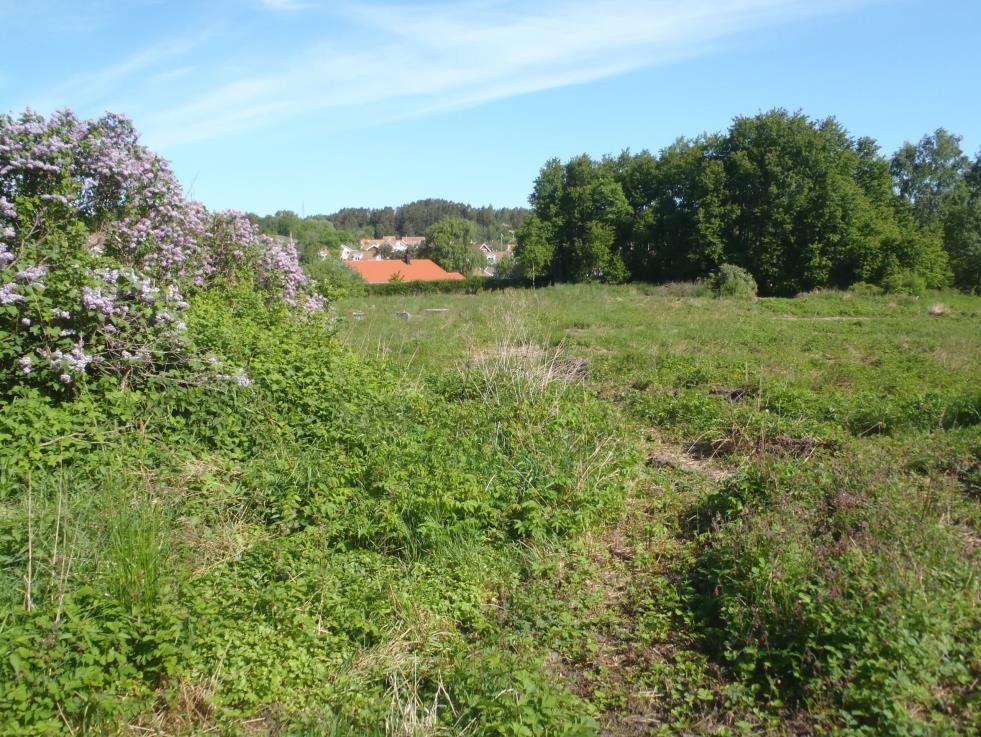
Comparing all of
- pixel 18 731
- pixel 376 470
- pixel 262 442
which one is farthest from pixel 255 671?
pixel 262 442

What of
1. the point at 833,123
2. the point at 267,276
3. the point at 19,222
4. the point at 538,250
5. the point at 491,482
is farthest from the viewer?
the point at 538,250

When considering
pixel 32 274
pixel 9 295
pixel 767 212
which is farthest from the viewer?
pixel 767 212

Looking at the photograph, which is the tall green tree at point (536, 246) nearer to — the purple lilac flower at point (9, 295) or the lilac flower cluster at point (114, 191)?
the lilac flower cluster at point (114, 191)

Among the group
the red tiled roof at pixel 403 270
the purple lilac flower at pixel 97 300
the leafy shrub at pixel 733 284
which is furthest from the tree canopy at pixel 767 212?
the purple lilac flower at pixel 97 300

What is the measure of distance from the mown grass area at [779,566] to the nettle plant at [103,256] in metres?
2.73

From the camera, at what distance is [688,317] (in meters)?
16.1

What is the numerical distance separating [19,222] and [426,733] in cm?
599

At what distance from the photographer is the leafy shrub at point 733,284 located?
23.2 meters

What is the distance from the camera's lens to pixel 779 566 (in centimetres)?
362

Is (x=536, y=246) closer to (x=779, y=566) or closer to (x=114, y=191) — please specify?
(x=114, y=191)

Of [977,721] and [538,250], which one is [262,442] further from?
[538,250]

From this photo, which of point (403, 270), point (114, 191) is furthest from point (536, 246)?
point (114, 191)

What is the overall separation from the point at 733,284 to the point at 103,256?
21088mm

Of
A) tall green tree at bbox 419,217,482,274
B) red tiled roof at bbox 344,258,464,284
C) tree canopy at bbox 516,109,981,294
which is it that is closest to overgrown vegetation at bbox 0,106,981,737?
tree canopy at bbox 516,109,981,294
